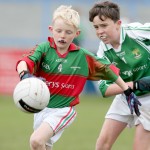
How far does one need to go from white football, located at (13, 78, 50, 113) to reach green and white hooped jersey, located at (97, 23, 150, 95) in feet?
3.88

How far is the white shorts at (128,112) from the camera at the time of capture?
7.98 meters

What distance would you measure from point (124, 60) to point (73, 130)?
222 inches

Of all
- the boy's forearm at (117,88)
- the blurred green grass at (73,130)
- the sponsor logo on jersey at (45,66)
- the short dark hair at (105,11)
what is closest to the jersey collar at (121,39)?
the short dark hair at (105,11)

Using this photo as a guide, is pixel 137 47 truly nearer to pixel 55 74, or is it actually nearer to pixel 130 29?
pixel 130 29

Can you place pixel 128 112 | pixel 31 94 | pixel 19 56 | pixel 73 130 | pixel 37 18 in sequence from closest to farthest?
pixel 31 94
pixel 128 112
pixel 73 130
pixel 19 56
pixel 37 18

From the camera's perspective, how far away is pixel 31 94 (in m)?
7.00

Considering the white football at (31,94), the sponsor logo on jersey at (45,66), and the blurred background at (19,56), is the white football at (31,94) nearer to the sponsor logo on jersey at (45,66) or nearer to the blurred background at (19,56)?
the sponsor logo on jersey at (45,66)

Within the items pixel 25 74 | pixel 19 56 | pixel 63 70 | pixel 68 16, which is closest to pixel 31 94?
pixel 25 74

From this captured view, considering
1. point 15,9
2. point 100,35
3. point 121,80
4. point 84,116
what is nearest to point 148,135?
point 121,80

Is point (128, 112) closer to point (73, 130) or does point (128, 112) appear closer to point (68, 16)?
point (68, 16)

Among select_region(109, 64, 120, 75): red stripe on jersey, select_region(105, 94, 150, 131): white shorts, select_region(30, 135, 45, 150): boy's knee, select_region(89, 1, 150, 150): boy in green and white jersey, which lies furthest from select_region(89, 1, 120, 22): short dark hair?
select_region(30, 135, 45, 150): boy's knee

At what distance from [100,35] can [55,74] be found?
2.15ft

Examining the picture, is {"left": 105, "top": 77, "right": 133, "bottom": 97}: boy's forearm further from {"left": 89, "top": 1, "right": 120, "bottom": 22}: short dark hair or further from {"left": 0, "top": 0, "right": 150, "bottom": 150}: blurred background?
{"left": 0, "top": 0, "right": 150, "bottom": 150}: blurred background

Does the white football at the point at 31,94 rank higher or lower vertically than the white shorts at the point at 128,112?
higher
